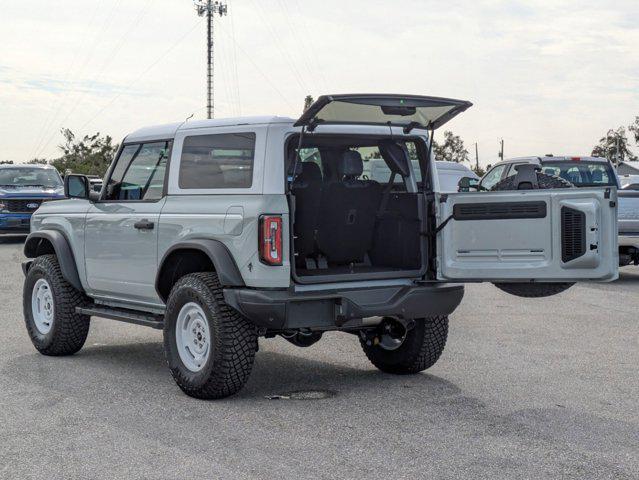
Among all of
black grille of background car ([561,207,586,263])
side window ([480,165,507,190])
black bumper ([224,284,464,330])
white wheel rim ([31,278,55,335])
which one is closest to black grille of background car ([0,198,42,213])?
side window ([480,165,507,190])

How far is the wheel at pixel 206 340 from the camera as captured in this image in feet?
23.0

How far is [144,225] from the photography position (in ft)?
26.0

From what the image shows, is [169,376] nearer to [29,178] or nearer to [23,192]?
[23,192]

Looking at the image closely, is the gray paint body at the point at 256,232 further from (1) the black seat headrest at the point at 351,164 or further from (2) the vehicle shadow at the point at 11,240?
(2) the vehicle shadow at the point at 11,240

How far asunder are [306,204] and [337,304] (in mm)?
889

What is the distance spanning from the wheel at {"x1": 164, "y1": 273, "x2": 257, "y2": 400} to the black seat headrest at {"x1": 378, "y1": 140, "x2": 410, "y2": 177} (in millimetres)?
1680

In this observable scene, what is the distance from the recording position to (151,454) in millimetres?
5723

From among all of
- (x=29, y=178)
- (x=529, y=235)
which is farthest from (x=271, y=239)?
(x=29, y=178)

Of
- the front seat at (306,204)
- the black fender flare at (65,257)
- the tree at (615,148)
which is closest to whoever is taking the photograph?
the front seat at (306,204)

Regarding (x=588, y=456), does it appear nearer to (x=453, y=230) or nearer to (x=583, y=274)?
(x=583, y=274)

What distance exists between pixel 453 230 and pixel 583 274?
41.1 inches

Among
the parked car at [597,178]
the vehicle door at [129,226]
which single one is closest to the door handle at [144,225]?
the vehicle door at [129,226]

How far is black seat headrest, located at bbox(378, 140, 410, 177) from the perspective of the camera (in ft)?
25.8

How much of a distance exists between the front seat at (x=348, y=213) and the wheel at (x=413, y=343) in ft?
2.15
